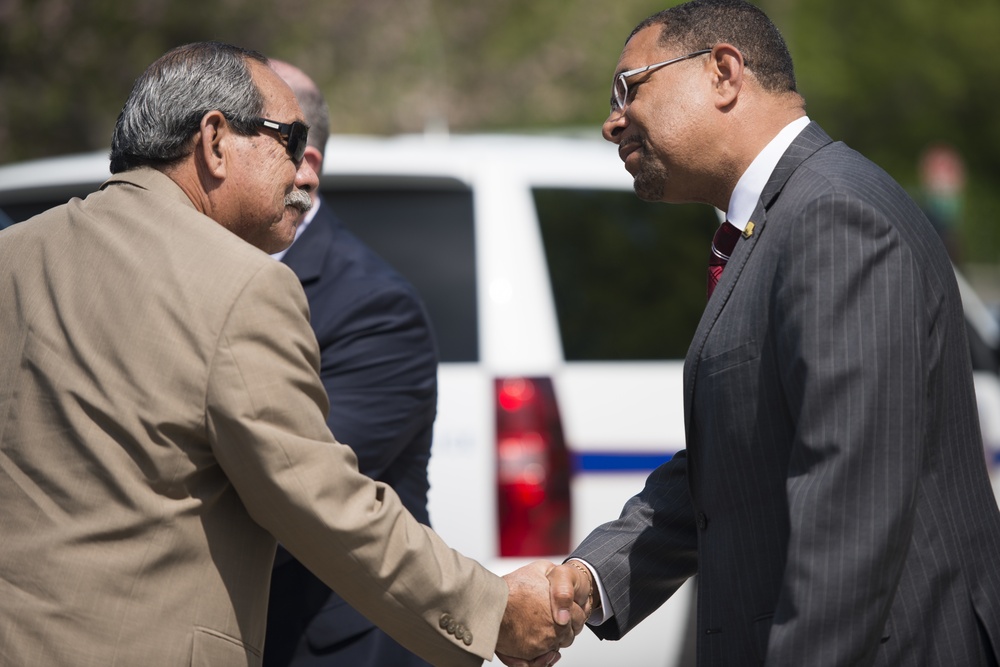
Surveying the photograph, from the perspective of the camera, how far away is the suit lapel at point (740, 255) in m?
2.55

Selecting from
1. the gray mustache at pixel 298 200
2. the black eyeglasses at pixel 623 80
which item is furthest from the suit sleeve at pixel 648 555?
the gray mustache at pixel 298 200

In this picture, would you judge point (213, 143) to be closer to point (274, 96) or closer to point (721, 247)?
point (274, 96)

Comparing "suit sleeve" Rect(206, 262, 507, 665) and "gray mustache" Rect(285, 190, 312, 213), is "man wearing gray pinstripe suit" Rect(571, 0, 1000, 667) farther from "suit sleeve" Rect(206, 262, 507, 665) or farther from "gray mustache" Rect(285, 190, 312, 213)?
"gray mustache" Rect(285, 190, 312, 213)

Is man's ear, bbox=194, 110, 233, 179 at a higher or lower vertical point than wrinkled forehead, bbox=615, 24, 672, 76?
lower

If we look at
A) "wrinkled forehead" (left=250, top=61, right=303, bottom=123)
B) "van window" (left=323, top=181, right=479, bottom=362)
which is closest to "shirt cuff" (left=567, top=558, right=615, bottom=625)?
"van window" (left=323, top=181, right=479, bottom=362)

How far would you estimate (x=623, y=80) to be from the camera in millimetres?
2889

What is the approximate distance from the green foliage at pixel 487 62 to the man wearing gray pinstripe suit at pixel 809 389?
5446 mm

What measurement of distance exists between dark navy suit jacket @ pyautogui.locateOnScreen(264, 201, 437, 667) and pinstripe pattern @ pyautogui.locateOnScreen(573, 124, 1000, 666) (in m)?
0.95

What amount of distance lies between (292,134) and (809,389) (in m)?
1.20

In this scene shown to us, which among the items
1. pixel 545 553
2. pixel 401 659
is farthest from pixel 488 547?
pixel 401 659

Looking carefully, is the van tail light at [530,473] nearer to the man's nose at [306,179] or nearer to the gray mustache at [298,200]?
the man's nose at [306,179]

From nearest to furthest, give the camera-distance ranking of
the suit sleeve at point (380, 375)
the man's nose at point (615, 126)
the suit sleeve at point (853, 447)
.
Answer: the suit sleeve at point (853, 447), the man's nose at point (615, 126), the suit sleeve at point (380, 375)

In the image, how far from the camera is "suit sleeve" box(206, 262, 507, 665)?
235 centimetres

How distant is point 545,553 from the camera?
13.2ft
